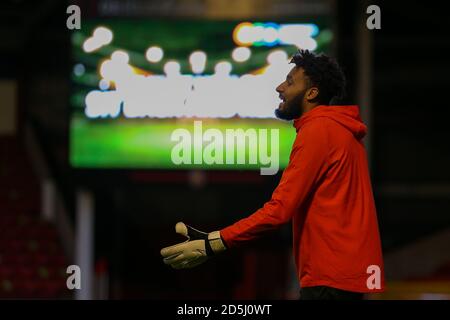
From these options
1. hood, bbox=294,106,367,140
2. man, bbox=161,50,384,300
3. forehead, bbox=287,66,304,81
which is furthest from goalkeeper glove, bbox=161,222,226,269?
forehead, bbox=287,66,304,81

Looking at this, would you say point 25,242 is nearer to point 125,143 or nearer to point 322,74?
point 125,143

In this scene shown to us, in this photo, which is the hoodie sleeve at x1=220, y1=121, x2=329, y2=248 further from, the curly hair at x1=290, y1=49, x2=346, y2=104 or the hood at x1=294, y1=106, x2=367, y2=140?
the curly hair at x1=290, y1=49, x2=346, y2=104

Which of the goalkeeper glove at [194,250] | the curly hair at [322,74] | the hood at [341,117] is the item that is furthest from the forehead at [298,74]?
the goalkeeper glove at [194,250]

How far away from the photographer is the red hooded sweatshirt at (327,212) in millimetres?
2947

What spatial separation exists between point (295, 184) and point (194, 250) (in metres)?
0.40

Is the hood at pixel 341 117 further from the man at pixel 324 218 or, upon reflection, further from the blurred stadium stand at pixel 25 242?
the blurred stadium stand at pixel 25 242

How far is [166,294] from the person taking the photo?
41.0 ft

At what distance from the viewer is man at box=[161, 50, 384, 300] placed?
2.95 meters

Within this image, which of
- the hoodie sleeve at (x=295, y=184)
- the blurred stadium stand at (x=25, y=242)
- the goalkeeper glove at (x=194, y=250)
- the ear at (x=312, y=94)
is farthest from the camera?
the blurred stadium stand at (x=25, y=242)

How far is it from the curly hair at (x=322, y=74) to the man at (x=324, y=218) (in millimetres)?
127

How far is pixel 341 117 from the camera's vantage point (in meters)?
3.07

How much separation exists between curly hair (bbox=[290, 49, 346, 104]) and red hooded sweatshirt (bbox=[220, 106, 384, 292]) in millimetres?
172
